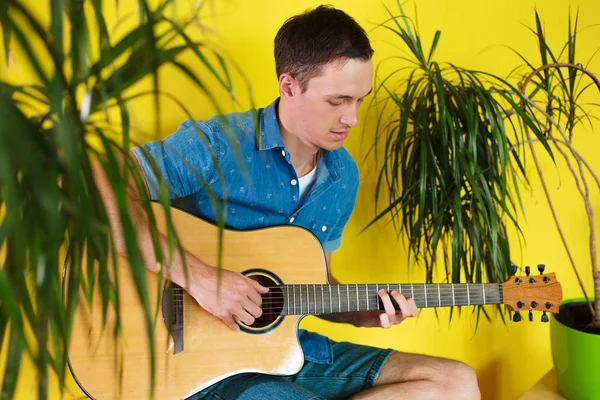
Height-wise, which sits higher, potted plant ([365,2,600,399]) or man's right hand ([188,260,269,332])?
potted plant ([365,2,600,399])

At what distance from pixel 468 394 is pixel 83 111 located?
4.10 feet

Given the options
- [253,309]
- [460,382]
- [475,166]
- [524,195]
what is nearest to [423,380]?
[460,382]

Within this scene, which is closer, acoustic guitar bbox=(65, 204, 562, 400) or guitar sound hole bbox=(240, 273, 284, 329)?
acoustic guitar bbox=(65, 204, 562, 400)

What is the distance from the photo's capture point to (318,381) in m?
1.60

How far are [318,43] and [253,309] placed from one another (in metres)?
0.61

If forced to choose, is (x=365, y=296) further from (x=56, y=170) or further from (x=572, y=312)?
(x=56, y=170)

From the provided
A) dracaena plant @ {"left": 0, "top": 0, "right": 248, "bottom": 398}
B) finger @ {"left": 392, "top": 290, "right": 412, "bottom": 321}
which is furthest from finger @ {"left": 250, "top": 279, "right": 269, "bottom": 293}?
dracaena plant @ {"left": 0, "top": 0, "right": 248, "bottom": 398}

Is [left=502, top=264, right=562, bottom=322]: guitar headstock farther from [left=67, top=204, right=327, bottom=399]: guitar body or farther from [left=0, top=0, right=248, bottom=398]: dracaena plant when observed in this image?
[left=0, top=0, right=248, bottom=398]: dracaena plant

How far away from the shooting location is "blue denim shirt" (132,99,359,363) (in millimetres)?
1465

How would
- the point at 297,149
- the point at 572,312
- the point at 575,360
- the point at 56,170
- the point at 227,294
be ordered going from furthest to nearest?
1. the point at 572,312
2. the point at 575,360
3. the point at 297,149
4. the point at 227,294
5. the point at 56,170

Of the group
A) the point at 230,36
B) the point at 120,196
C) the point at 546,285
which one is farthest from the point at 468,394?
the point at 120,196

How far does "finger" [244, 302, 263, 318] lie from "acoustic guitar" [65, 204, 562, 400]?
49mm

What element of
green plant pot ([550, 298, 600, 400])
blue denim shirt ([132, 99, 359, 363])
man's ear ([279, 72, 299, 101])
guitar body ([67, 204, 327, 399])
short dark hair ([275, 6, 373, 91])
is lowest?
green plant pot ([550, 298, 600, 400])

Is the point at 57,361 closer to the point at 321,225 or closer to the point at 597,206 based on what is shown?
the point at 321,225
